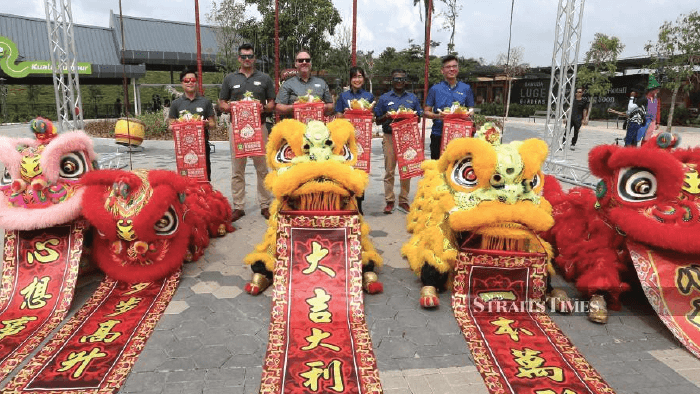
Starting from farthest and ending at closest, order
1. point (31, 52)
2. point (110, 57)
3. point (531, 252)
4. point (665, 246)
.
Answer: point (110, 57) < point (31, 52) < point (531, 252) < point (665, 246)

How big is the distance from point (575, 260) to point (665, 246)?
2.55 ft

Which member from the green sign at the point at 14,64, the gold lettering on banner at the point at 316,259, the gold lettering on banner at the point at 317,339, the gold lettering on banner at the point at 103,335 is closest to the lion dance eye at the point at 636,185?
the gold lettering on banner at the point at 316,259

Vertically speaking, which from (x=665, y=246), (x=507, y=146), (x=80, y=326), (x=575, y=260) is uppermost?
(x=507, y=146)

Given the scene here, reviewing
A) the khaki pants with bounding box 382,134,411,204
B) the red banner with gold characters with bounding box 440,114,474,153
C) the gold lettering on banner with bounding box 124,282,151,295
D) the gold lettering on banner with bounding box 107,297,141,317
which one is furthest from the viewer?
the khaki pants with bounding box 382,134,411,204

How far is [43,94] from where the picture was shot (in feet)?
97.9

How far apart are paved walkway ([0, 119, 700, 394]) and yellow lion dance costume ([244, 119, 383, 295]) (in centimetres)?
27

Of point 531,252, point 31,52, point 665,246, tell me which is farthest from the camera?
point 31,52

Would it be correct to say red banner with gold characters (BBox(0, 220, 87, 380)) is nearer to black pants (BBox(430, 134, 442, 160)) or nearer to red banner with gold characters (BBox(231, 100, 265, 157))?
red banner with gold characters (BBox(231, 100, 265, 157))

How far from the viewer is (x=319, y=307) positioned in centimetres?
329

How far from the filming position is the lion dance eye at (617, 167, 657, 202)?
3166mm

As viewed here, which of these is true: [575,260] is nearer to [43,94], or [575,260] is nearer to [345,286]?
[345,286]

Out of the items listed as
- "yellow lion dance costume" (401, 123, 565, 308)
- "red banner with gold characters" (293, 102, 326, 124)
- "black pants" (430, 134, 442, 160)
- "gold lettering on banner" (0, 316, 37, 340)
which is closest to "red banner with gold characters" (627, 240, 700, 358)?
"yellow lion dance costume" (401, 123, 565, 308)

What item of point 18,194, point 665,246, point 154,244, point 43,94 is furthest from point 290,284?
point 43,94

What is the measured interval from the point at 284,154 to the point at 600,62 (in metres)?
25.0
